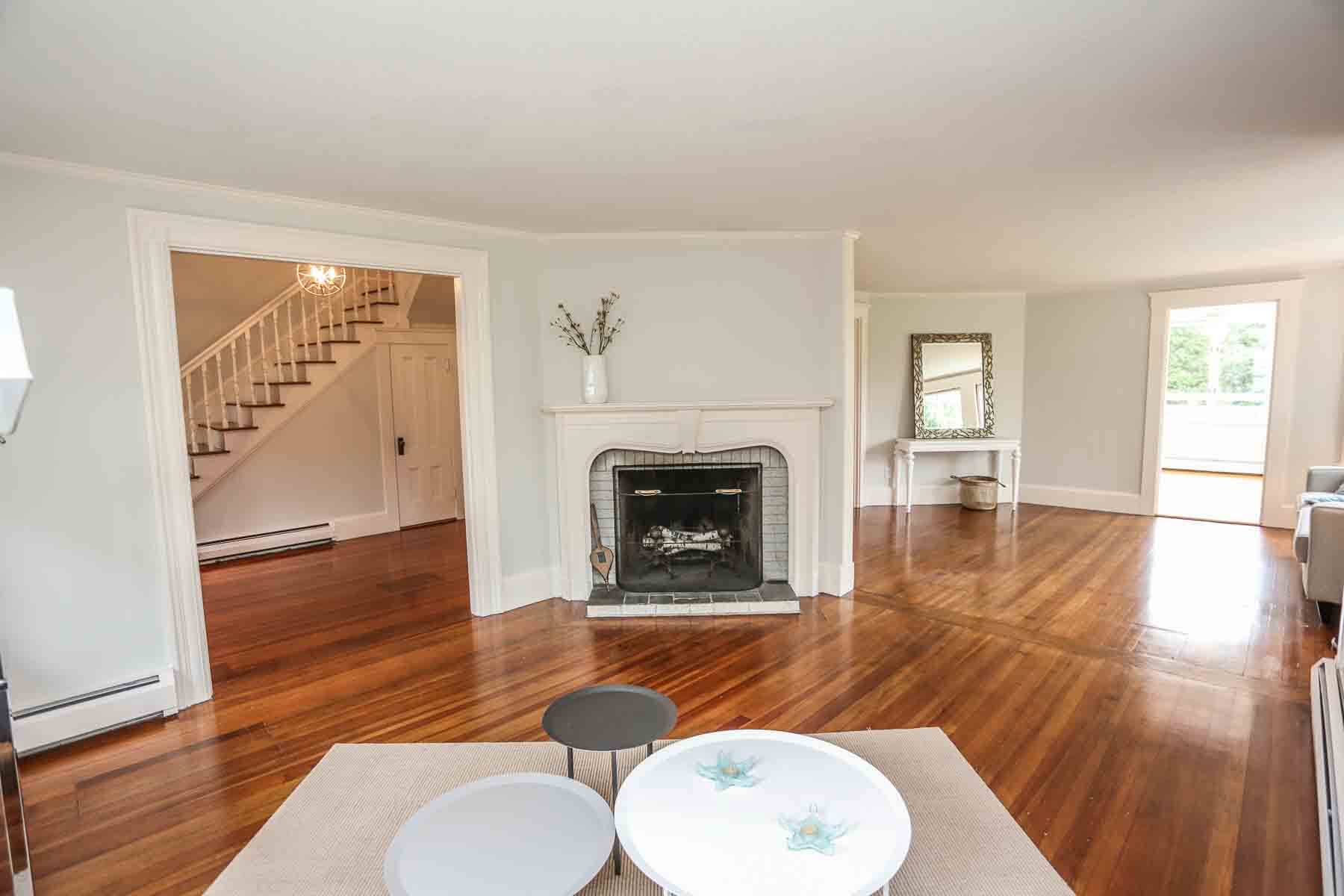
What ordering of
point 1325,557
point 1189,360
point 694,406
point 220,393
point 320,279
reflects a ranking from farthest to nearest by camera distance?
point 1189,360
point 220,393
point 320,279
point 694,406
point 1325,557

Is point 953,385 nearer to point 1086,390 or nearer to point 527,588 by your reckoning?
point 1086,390

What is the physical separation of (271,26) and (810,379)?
3.26m

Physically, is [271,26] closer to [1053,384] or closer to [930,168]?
[930,168]

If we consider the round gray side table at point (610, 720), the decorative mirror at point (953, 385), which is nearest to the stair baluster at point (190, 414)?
the round gray side table at point (610, 720)

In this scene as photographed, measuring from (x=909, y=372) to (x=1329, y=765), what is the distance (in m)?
5.30

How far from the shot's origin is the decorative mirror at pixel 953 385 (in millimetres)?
7051

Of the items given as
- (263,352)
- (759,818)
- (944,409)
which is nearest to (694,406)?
(759,818)

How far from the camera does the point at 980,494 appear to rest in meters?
6.79

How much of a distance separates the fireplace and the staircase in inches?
107

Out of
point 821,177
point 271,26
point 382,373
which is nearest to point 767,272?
point 821,177

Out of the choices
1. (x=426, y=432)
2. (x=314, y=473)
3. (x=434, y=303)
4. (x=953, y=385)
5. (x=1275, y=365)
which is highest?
(x=434, y=303)

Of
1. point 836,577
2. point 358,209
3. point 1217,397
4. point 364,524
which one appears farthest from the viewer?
point 1217,397

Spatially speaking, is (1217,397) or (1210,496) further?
(1217,397)

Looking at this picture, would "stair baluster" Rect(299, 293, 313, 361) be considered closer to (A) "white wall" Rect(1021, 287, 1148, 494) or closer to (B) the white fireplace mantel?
(B) the white fireplace mantel
